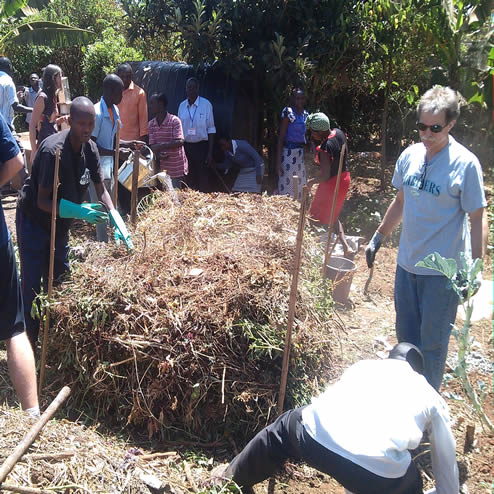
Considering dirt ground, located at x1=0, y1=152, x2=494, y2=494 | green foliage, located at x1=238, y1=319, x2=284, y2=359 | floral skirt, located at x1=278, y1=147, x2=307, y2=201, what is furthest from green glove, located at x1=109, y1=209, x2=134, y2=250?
floral skirt, located at x1=278, y1=147, x2=307, y2=201

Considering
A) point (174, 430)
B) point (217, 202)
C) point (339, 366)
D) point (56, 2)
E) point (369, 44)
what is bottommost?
point (174, 430)

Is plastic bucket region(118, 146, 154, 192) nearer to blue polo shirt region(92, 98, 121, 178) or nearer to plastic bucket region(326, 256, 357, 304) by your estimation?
blue polo shirt region(92, 98, 121, 178)

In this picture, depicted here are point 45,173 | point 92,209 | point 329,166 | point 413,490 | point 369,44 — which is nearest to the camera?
point 413,490

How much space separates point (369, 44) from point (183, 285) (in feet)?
19.7

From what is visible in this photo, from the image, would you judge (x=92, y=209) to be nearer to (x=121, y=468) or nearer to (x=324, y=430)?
(x=121, y=468)

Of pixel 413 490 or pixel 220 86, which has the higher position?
pixel 220 86

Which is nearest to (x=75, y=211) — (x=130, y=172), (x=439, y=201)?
(x=130, y=172)

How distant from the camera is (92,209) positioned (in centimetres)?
384

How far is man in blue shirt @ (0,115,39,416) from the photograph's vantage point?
3.03 meters

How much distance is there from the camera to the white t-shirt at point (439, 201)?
298cm

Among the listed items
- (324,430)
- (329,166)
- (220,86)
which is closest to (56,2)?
(220,86)

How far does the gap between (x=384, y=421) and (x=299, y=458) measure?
1.89 ft

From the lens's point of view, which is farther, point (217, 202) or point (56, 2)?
point (56, 2)

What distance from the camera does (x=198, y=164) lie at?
23.5 feet
